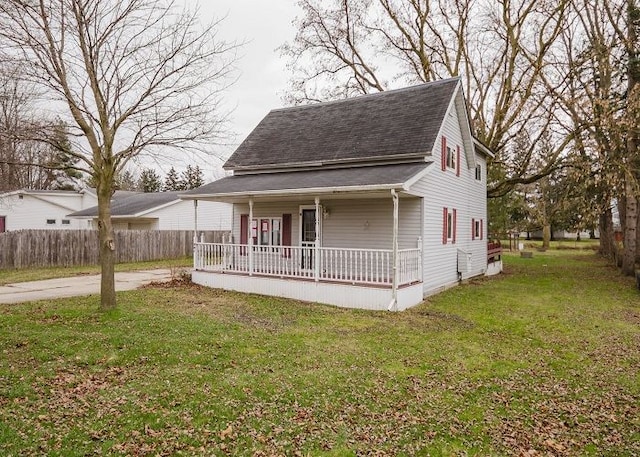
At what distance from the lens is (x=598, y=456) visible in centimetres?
425

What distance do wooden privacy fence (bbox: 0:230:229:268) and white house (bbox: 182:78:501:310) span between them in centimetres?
912

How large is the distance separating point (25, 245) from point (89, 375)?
16.6 meters

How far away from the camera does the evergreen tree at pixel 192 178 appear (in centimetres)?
6016

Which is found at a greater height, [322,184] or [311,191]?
[322,184]

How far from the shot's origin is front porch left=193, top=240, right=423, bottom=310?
37.1 feet

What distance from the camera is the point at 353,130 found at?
53.0ft

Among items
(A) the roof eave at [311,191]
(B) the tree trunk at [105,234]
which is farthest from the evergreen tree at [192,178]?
(B) the tree trunk at [105,234]

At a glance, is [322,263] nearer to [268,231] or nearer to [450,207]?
[268,231]

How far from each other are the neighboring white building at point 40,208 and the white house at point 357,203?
19505mm

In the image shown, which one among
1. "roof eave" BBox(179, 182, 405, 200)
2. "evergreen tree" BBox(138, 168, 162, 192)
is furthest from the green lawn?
"evergreen tree" BBox(138, 168, 162, 192)

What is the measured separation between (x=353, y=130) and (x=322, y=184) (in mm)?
4776

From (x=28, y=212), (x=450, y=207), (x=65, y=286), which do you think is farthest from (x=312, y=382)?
(x=28, y=212)

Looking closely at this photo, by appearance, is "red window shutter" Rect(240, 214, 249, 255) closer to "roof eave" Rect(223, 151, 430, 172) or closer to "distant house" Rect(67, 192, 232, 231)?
"roof eave" Rect(223, 151, 430, 172)

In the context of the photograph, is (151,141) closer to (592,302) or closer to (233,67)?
(233,67)
